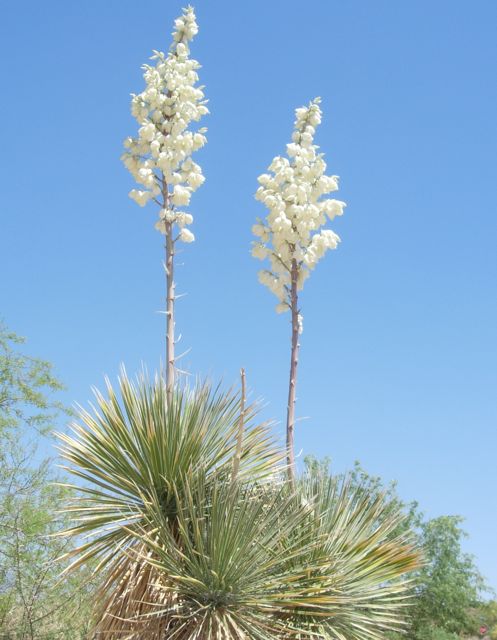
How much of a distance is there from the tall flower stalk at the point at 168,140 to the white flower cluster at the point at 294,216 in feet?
2.29

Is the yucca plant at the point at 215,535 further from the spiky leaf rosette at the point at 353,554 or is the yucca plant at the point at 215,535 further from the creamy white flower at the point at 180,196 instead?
the creamy white flower at the point at 180,196

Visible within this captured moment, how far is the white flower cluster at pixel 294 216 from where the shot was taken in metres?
7.32

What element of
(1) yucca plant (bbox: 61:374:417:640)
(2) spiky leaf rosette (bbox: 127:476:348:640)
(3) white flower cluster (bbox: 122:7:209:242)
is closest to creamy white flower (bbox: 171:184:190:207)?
(3) white flower cluster (bbox: 122:7:209:242)

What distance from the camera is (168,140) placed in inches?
295

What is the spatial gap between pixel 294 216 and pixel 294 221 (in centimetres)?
5

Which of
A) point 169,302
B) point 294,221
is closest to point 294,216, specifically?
point 294,221

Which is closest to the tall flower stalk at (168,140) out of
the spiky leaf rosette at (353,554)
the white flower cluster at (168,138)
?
the white flower cluster at (168,138)

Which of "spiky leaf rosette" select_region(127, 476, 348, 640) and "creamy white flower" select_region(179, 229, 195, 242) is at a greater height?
"creamy white flower" select_region(179, 229, 195, 242)

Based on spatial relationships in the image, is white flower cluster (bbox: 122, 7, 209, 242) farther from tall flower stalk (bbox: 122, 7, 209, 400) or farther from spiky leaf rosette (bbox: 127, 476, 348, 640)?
spiky leaf rosette (bbox: 127, 476, 348, 640)

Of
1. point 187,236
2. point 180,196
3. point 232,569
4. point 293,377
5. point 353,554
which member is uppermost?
point 180,196

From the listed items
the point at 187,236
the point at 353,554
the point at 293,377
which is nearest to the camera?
the point at 353,554

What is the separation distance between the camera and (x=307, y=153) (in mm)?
7578

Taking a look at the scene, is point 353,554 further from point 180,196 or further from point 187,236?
point 180,196

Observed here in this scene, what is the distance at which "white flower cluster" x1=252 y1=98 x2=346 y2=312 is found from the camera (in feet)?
24.0
